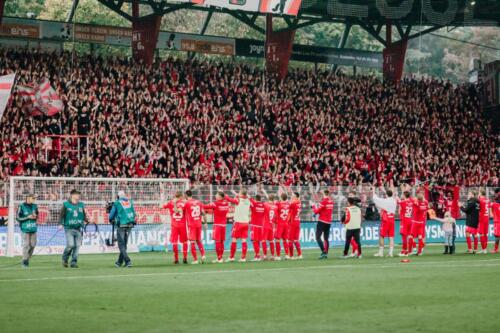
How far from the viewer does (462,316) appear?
Answer: 14156 mm

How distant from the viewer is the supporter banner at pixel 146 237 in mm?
33438

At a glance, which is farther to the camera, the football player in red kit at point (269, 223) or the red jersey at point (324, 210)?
the red jersey at point (324, 210)

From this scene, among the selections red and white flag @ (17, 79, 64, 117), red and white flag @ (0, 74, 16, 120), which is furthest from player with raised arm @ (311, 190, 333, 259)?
red and white flag @ (17, 79, 64, 117)

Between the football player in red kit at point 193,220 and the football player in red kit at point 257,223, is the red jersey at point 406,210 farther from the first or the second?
the football player in red kit at point 193,220

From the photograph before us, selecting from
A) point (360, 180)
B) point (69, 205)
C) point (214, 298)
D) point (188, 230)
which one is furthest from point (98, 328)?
point (360, 180)

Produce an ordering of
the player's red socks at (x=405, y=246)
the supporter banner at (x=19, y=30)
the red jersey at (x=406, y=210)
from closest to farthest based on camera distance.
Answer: the player's red socks at (x=405, y=246) < the red jersey at (x=406, y=210) < the supporter banner at (x=19, y=30)

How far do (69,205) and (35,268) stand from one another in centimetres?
192

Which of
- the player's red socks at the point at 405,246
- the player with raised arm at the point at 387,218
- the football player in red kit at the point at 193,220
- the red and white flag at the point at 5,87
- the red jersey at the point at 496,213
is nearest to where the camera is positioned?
the football player in red kit at the point at 193,220

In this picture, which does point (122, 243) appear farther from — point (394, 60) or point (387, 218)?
point (394, 60)

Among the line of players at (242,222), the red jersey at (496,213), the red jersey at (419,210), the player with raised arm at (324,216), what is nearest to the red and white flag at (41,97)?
the line of players at (242,222)

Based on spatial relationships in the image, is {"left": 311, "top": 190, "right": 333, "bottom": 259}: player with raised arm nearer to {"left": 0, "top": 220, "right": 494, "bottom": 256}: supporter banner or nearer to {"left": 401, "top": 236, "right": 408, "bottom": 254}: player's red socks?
{"left": 401, "top": 236, "right": 408, "bottom": 254}: player's red socks

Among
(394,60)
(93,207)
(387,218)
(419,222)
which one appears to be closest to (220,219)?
(387,218)

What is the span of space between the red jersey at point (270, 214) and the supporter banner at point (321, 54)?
23720mm

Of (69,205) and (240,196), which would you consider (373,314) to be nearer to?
(69,205)
